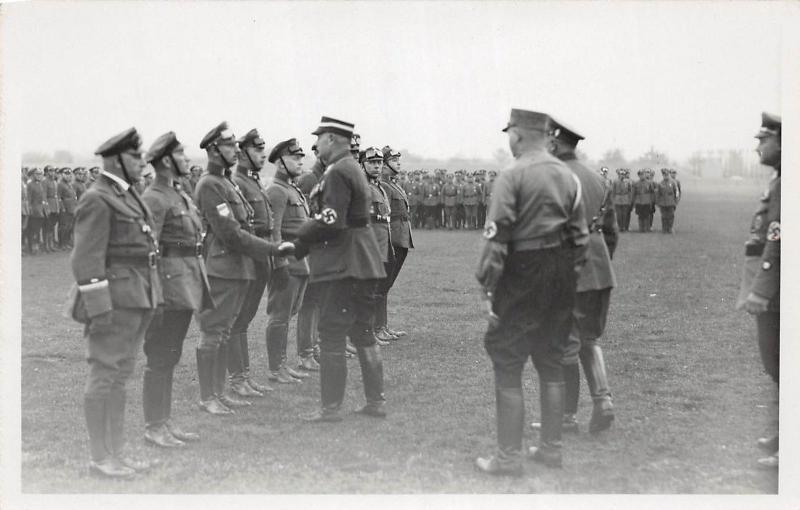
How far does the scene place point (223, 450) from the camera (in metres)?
6.11

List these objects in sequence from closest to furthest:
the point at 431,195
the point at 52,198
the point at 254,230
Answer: the point at 254,230 < the point at 52,198 < the point at 431,195

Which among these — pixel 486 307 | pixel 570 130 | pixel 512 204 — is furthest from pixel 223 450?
pixel 570 130

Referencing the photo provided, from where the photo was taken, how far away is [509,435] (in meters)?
5.61

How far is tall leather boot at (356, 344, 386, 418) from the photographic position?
698 cm

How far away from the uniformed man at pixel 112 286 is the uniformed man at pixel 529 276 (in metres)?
2.29

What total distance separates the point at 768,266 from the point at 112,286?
172 inches

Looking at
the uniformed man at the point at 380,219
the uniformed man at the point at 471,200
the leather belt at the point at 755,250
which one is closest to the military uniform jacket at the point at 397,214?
the uniformed man at the point at 380,219

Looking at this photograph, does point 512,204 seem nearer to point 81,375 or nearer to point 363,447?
point 363,447

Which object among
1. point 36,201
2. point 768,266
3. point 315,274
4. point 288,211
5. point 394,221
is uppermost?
point 36,201

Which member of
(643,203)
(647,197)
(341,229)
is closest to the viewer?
(341,229)

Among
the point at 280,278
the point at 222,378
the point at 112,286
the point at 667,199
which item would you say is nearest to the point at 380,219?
the point at 280,278

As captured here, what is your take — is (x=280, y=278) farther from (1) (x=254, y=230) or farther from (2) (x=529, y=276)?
(2) (x=529, y=276)

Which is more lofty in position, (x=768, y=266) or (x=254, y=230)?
(x=254, y=230)

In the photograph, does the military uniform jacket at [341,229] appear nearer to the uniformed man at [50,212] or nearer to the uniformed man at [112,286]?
the uniformed man at [112,286]
